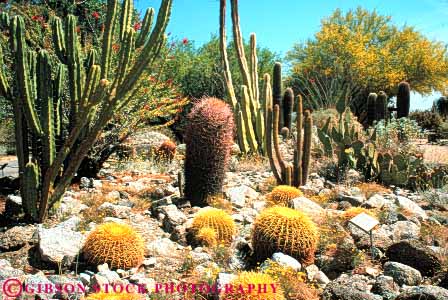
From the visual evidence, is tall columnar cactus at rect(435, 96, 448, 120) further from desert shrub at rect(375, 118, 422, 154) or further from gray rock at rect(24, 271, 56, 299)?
gray rock at rect(24, 271, 56, 299)

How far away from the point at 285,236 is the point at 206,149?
2.05 metres

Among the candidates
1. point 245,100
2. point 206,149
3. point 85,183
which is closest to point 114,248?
point 206,149

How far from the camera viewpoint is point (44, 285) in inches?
137

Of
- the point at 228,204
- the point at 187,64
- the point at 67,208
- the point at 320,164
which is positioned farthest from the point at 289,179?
the point at 187,64

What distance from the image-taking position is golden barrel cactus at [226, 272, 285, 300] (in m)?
3.23

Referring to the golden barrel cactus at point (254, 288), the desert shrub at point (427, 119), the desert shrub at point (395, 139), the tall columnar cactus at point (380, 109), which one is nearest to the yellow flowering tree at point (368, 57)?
the desert shrub at point (427, 119)

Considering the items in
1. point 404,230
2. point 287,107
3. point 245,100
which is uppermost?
point 287,107

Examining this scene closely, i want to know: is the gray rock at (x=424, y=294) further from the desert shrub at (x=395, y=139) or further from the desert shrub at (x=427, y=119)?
the desert shrub at (x=427, y=119)

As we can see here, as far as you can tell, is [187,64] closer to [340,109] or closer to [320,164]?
[340,109]

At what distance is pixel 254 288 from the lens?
325 centimetres

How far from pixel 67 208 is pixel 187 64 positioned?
1371cm

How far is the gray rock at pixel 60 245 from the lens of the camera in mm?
4113

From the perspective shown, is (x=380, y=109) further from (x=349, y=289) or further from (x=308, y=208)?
(x=349, y=289)

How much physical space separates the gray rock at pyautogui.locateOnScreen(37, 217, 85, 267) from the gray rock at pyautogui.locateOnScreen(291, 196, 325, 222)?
2411 millimetres
